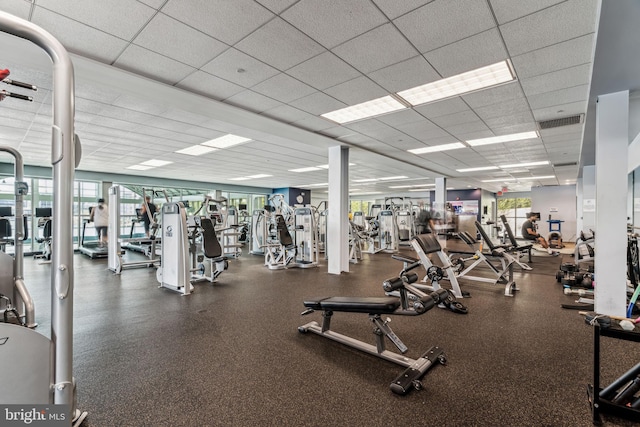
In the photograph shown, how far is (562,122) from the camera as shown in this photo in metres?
4.67

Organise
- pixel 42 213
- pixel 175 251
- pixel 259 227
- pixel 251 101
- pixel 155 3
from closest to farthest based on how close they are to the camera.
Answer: pixel 155 3 → pixel 251 101 → pixel 175 251 → pixel 42 213 → pixel 259 227

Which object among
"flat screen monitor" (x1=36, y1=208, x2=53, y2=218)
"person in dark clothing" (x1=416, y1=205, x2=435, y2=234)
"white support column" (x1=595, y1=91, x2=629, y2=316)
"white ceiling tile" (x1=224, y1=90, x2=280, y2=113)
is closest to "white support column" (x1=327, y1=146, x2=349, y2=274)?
"white ceiling tile" (x1=224, y1=90, x2=280, y2=113)

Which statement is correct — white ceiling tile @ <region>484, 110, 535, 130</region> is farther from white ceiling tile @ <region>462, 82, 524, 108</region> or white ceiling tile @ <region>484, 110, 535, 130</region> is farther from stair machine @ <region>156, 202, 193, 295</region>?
stair machine @ <region>156, 202, 193, 295</region>

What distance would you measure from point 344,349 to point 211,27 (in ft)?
9.65

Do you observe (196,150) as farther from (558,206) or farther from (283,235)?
(558,206)

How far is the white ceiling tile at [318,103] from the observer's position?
381cm

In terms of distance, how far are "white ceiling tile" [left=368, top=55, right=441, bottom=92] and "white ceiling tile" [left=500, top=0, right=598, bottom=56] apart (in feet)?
2.36

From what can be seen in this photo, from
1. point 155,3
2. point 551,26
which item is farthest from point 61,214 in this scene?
point 551,26

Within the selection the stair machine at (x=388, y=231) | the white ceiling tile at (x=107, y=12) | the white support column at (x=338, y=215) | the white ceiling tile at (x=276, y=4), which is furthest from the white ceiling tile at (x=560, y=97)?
the stair machine at (x=388, y=231)

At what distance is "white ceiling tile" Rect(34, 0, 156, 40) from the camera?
2.13 meters

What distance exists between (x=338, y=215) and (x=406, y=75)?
3.13 metres

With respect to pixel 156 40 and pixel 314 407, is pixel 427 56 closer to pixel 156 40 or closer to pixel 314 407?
pixel 156 40

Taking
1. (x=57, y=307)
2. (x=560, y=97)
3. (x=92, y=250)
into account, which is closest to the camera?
(x=57, y=307)

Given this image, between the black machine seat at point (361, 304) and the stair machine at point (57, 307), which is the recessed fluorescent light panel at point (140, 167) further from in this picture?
the stair machine at point (57, 307)
